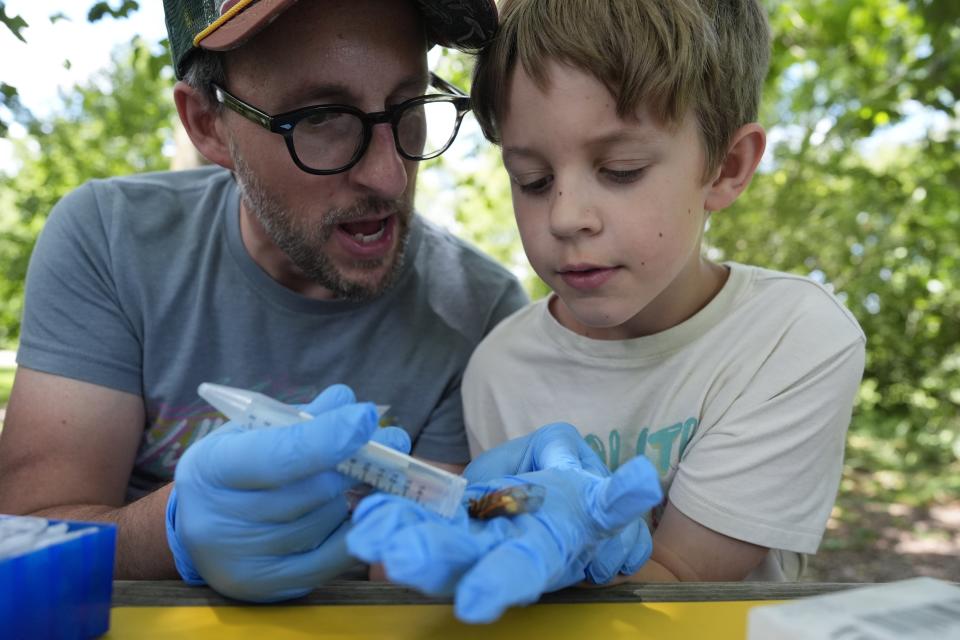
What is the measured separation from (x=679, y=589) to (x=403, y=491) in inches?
16.5

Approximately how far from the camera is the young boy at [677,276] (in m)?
1.44

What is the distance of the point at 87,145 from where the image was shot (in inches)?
269

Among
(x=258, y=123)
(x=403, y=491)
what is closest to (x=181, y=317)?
(x=258, y=123)

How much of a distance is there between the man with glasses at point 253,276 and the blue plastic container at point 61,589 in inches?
18.5

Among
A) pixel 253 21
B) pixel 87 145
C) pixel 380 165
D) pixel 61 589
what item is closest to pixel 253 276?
pixel 380 165

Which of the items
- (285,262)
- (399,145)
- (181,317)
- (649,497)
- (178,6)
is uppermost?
(178,6)

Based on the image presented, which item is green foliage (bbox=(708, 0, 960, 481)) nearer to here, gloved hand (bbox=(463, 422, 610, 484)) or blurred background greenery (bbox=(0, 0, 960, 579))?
blurred background greenery (bbox=(0, 0, 960, 579))

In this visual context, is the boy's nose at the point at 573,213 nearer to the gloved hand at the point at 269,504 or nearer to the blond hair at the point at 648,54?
the blond hair at the point at 648,54

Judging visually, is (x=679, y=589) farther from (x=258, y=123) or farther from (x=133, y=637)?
(x=258, y=123)

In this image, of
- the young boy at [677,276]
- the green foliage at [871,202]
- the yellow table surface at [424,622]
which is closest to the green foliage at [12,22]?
the young boy at [677,276]

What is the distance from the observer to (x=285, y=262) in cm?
209

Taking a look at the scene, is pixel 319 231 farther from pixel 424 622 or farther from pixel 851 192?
pixel 851 192

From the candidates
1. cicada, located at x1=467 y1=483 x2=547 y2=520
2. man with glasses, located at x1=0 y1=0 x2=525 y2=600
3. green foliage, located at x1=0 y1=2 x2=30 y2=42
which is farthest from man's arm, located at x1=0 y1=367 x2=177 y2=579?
cicada, located at x1=467 y1=483 x2=547 y2=520

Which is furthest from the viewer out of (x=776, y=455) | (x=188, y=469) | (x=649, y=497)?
(x=776, y=455)
